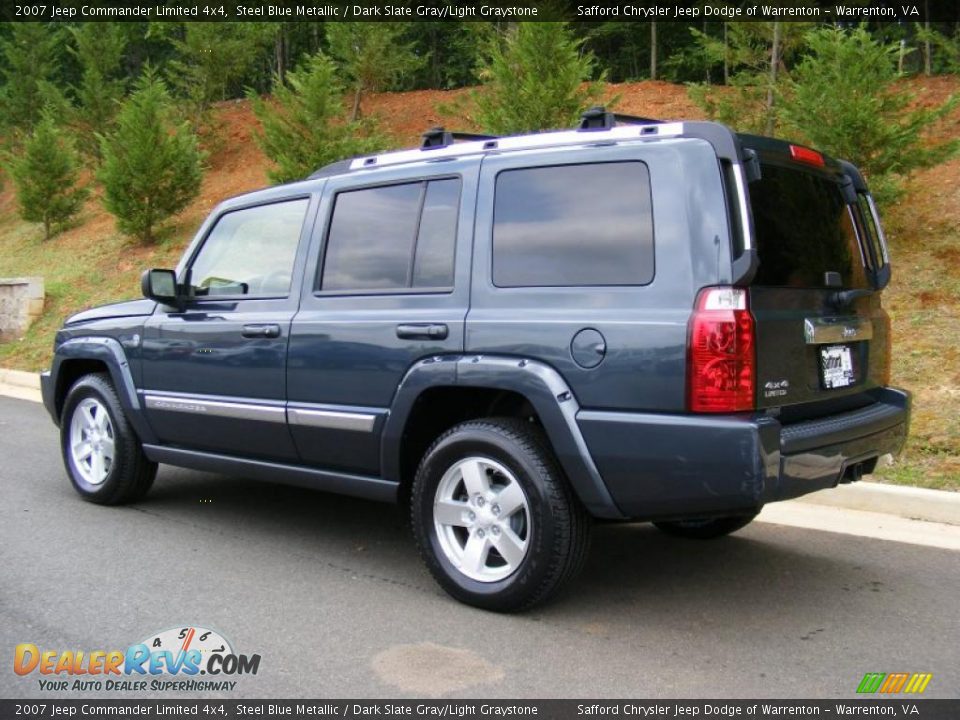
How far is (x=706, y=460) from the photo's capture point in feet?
11.0

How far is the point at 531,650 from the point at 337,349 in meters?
1.67

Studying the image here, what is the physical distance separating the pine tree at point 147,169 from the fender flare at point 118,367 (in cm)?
1223

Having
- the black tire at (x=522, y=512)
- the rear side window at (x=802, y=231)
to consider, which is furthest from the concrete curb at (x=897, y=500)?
the black tire at (x=522, y=512)

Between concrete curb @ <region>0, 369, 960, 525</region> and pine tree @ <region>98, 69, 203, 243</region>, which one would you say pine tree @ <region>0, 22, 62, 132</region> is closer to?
pine tree @ <region>98, 69, 203, 243</region>

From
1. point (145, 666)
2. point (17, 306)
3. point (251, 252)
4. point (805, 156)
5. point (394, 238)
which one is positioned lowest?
point (17, 306)

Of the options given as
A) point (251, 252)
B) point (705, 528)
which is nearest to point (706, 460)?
point (705, 528)

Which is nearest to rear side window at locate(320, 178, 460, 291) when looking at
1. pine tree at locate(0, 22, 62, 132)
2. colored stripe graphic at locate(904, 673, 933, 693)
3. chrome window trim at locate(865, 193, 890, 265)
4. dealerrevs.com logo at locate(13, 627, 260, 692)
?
dealerrevs.com logo at locate(13, 627, 260, 692)

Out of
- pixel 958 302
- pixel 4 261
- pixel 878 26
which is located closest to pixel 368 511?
pixel 958 302

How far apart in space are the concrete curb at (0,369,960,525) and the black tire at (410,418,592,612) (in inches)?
96.1

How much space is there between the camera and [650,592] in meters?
4.21

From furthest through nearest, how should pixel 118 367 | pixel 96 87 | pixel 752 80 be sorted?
pixel 96 87
pixel 752 80
pixel 118 367

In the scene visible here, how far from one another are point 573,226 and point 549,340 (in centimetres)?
49

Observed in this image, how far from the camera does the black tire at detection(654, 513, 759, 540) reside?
486 cm

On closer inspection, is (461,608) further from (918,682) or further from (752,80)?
(752,80)
